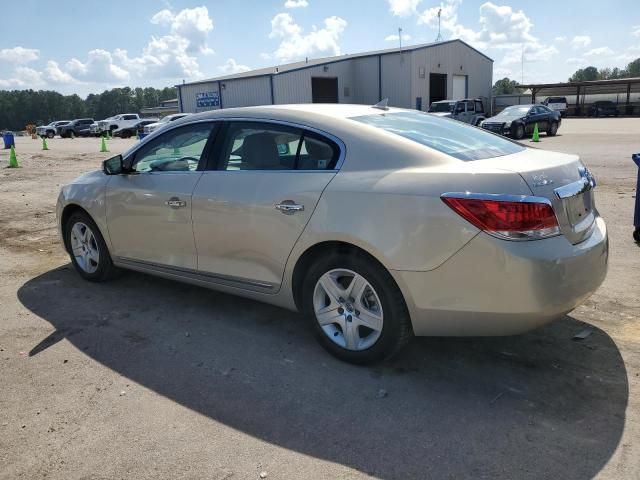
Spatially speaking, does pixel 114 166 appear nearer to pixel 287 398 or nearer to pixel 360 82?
pixel 287 398

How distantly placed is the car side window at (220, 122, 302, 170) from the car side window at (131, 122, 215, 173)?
0.28 m

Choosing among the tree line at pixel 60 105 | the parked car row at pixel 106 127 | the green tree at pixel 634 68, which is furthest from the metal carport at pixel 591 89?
the green tree at pixel 634 68

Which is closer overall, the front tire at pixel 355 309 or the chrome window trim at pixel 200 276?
the front tire at pixel 355 309

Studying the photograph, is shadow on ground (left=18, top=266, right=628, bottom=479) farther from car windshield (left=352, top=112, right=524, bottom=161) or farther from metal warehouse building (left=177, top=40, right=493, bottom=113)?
metal warehouse building (left=177, top=40, right=493, bottom=113)

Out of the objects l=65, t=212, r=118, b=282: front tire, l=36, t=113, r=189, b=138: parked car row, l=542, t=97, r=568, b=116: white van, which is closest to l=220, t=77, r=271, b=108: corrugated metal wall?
l=36, t=113, r=189, b=138: parked car row

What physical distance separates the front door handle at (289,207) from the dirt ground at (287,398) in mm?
1011

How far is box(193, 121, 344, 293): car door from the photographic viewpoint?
→ 3.62 metres

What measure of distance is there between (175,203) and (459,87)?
47075 mm

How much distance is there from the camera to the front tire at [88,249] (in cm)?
523

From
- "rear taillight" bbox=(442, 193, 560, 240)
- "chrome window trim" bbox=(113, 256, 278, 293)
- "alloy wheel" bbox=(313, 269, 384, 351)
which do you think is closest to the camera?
"rear taillight" bbox=(442, 193, 560, 240)

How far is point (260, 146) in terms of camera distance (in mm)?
4008

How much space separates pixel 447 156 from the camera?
130 inches

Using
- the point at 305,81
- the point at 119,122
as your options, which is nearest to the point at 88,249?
the point at 305,81

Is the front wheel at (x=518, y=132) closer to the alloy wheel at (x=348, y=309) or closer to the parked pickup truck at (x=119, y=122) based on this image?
the alloy wheel at (x=348, y=309)
